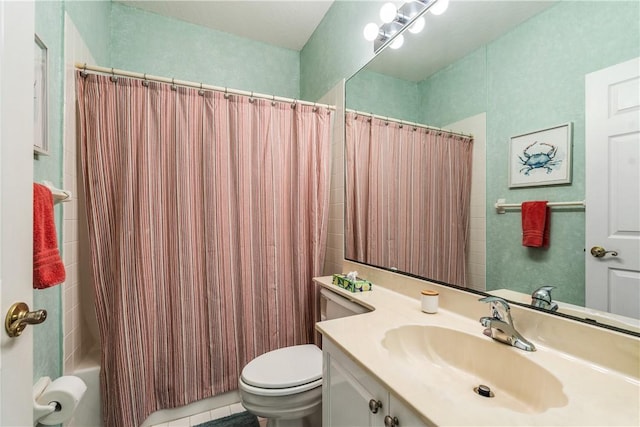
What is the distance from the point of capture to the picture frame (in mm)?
949

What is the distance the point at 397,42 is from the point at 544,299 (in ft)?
4.20

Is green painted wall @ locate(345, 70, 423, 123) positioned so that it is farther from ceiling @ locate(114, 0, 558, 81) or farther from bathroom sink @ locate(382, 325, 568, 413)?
bathroom sink @ locate(382, 325, 568, 413)

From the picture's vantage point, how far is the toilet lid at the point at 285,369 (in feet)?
3.76

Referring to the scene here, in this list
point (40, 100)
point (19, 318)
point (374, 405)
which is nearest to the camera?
point (19, 318)

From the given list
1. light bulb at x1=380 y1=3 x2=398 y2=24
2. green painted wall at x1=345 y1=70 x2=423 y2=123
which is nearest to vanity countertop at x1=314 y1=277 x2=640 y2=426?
green painted wall at x1=345 y1=70 x2=423 y2=123

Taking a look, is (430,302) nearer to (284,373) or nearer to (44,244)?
(284,373)

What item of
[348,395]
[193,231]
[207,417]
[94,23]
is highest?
[94,23]

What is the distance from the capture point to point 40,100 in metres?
0.99

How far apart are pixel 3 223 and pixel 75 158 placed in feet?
3.62

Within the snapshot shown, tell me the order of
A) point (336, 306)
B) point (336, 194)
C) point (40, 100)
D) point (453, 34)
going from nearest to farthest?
point (40, 100), point (453, 34), point (336, 306), point (336, 194)

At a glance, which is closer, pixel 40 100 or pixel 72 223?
pixel 40 100

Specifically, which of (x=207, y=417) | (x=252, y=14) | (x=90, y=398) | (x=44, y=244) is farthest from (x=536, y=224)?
(x=252, y=14)

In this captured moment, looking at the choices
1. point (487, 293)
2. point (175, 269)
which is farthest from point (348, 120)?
point (175, 269)

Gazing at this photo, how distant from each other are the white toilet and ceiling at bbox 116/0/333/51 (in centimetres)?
204
